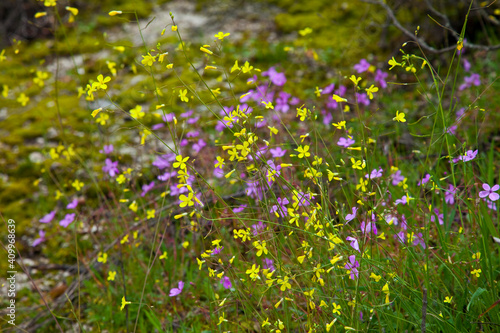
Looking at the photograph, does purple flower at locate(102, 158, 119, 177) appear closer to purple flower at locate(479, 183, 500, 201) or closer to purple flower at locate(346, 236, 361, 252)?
purple flower at locate(346, 236, 361, 252)

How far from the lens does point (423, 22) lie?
4160 millimetres

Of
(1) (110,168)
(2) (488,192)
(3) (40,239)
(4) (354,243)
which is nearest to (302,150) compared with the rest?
(4) (354,243)

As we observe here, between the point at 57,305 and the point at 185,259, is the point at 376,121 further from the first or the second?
the point at 57,305

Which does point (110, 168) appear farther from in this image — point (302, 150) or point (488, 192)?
point (488, 192)

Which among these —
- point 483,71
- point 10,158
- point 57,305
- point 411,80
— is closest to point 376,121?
point 411,80

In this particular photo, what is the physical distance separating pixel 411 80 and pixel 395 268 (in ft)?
9.01

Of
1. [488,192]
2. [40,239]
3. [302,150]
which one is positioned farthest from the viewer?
[40,239]

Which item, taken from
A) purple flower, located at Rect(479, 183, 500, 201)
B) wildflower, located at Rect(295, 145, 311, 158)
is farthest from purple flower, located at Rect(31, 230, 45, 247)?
purple flower, located at Rect(479, 183, 500, 201)

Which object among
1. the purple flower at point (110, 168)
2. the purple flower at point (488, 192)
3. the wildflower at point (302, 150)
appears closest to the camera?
the wildflower at point (302, 150)

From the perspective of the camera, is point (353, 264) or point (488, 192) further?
point (488, 192)

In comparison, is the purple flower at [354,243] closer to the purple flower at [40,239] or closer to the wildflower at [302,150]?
the wildflower at [302,150]

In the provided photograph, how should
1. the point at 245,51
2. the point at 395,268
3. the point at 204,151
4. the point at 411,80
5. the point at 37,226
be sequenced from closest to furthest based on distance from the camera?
the point at 395,268
the point at 204,151
the point at 37,226
the point at 411,80
the point at 245,51

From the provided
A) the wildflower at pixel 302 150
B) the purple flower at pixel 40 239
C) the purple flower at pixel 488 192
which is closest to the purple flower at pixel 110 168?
the purple flower at pixel 40 239

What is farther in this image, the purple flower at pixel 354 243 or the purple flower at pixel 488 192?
the purple flower at pixel 488 192
